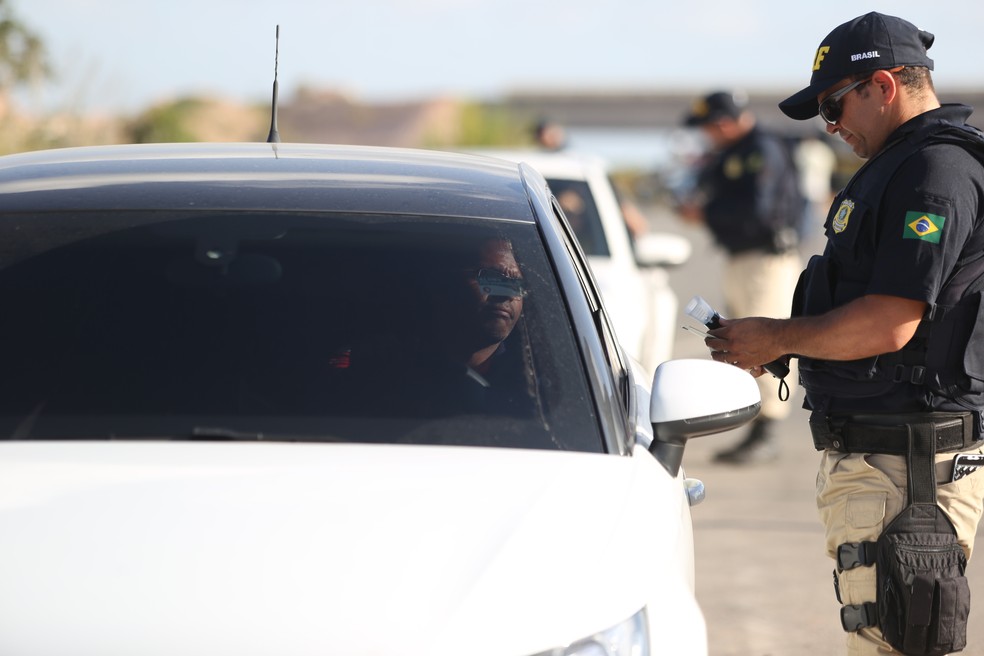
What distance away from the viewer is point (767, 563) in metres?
6.02

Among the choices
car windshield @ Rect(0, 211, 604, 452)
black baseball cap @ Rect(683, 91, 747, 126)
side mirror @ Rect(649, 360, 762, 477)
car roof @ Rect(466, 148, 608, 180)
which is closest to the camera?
car windshield @ Rect(0, 211, 604, 452)

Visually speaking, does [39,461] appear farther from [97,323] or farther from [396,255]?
[396,255]

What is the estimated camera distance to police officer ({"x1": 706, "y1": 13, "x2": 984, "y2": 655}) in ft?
10.8

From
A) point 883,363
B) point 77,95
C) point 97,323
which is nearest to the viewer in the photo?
point 97,323

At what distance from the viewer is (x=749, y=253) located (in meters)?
8.58

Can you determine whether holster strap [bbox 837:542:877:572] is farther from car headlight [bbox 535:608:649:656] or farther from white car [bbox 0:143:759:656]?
car headlight [bbox 535:608:649:656]

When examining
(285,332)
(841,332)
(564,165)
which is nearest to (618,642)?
(285,332)

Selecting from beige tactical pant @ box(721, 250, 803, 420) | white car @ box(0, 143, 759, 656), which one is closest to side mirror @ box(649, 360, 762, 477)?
white car @ box(0, 143, 759, 656)

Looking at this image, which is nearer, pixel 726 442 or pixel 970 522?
pixel 970 522

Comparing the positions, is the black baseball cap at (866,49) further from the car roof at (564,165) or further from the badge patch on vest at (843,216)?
the car roof at (564,165)

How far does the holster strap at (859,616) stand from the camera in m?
3.45

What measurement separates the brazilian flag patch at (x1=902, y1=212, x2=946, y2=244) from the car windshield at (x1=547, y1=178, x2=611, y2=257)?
424 cm

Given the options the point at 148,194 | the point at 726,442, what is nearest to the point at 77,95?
the point at 726,442

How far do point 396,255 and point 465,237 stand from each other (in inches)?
6.4
